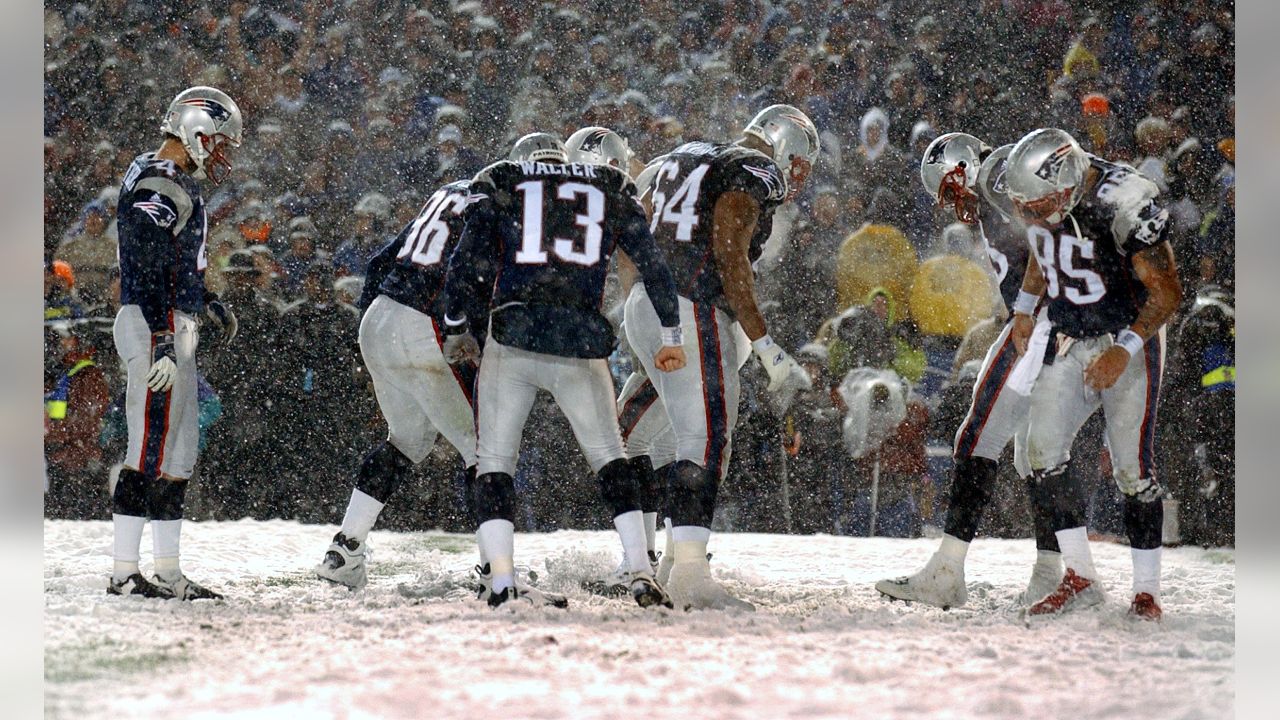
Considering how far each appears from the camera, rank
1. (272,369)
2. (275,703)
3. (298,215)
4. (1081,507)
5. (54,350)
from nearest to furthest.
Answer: (275,703) → (1081,507) → (272,369) → (54,350) → (298,215)

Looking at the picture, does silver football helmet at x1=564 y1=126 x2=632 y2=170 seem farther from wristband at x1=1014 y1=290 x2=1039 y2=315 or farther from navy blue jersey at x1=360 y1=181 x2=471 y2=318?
wristband at x1=1014 y1=290 x2=1039 y2=315

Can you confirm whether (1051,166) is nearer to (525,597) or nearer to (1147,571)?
(1147,571)

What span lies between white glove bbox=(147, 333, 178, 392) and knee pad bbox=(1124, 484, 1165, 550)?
3.26 meters

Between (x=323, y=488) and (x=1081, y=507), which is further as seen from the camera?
(x=323, y=488)

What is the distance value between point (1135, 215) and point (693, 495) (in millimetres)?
1699

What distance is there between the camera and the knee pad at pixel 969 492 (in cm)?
463

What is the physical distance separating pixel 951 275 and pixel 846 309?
623 millimetres

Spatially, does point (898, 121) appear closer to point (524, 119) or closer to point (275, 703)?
point (524, 119)

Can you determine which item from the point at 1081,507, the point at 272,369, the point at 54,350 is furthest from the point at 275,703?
the point at 54,350

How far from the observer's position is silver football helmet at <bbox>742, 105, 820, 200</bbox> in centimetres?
489

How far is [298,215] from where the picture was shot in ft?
25.6

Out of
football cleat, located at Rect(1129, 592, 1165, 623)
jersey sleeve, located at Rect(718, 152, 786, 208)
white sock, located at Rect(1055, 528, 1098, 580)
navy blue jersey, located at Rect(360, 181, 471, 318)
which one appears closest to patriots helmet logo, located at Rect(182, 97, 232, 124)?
navy blue jersey, located at Rect(360, 181, 471, 318)

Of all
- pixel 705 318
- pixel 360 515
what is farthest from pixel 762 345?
pixel 360 515

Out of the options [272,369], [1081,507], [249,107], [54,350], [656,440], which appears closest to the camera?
[1081,507]
